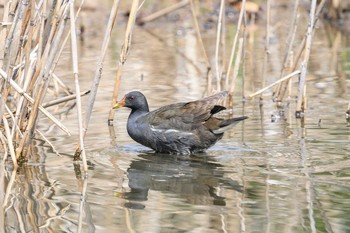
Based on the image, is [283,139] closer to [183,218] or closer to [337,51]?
[183,218]

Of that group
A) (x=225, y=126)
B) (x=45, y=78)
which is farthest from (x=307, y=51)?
(x=45, y=78)

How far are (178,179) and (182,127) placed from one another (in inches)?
48.5

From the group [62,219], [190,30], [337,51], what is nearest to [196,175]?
[62,219]

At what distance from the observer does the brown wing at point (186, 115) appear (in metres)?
7.27

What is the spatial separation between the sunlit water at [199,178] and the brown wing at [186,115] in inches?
10.6

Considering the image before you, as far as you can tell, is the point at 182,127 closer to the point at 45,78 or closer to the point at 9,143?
the point at 45,78

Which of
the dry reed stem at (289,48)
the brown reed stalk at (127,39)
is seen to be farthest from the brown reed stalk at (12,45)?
the dry reed stem at (289,48)

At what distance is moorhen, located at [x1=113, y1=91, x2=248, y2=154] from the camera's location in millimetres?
7211

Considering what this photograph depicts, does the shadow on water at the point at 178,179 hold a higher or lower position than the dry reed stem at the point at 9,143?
lower

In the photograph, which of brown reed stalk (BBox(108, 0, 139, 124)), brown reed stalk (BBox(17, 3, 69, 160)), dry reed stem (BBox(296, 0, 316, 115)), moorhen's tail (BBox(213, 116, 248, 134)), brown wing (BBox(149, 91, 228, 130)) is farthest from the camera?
dry reed stem (BBox(296, 0, 316, 115))

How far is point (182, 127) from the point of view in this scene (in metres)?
7.32

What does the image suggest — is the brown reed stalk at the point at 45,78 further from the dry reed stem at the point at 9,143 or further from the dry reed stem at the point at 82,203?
the dry reed stem at the point at 82,203

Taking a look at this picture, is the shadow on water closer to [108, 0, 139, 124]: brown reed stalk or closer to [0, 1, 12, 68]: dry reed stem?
[108, 0, 139, 124]: brown reed stalk

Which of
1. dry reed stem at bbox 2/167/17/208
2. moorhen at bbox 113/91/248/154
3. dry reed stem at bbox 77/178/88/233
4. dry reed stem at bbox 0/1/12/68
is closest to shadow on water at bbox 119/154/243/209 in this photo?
moorhen at bbox 113/91/248/154
